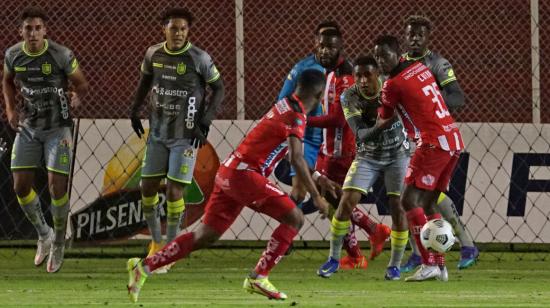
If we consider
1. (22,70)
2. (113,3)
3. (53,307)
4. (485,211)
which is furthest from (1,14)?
(53,307)

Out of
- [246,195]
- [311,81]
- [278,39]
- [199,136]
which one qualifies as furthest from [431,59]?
[278,39]

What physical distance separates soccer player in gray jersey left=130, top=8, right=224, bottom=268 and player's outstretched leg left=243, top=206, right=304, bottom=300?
243 centimetres

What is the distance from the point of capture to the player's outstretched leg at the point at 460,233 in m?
11.5

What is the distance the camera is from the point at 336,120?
11445 millimetres

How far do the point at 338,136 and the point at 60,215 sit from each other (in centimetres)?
233

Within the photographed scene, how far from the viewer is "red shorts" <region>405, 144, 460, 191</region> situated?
9953 mm

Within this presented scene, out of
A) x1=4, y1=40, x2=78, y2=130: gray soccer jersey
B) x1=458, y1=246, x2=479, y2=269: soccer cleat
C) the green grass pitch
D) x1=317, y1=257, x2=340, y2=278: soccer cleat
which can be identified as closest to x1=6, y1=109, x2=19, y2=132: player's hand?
x1=4, y1=40, x2=78, y2=130: gray soccer jersey

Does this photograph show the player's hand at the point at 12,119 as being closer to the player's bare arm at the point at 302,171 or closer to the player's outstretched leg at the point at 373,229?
the player's outstretched leg at the point at 373,229

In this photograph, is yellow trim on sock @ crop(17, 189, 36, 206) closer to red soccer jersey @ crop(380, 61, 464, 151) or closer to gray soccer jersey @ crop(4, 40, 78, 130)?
gray soccer jersey @ crop(4, 40, 78, 130)

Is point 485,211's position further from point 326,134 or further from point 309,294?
point 309,294

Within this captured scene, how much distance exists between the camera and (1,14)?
605 inches

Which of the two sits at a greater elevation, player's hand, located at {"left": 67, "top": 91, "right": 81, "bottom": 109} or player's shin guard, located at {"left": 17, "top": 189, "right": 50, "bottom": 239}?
player's hand, located at {"left": 67, "top": 91, "right": 81, "bottom": 109}

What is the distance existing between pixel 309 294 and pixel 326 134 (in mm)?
2897

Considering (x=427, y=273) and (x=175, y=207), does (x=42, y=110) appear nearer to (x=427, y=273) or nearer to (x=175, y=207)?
(x=175, y=207)
